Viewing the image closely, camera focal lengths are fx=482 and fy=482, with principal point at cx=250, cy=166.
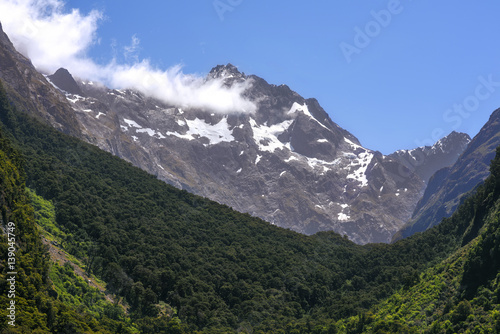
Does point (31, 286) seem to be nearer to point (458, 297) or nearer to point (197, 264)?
point (197, 264)

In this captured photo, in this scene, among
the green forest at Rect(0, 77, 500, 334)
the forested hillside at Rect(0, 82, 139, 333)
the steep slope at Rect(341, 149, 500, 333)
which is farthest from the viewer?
the green forest at Rect(0, 77, 500, 334)

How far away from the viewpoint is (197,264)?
120m

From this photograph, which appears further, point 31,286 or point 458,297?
point 458,297

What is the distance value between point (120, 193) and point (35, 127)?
44739 mm

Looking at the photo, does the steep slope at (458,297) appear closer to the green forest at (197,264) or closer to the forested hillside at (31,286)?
the green forest at (197,264)

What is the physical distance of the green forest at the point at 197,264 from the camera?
252 ft

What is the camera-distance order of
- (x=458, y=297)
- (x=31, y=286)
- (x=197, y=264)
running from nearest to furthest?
(x=31, y=286) < (x=458, y=297) < (x=197, y=264)

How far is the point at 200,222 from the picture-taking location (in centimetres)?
14912

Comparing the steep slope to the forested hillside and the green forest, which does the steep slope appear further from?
the forested hillside

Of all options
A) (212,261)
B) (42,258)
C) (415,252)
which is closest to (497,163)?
(415,252)

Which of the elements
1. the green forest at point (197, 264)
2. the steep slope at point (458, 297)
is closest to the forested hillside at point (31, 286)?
the green forest at point (197, 264)

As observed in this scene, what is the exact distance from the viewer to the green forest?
76.8m

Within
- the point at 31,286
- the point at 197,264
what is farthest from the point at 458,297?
the point at 31,286

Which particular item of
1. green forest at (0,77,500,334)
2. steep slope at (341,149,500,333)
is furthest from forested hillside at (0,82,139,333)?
steep slope at (341,149,500,333)
